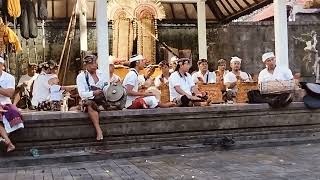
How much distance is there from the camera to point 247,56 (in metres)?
17.9

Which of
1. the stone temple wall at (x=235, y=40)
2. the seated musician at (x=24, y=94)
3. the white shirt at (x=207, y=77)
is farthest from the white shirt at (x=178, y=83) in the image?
the stone temple wall at (x=235, y=40)

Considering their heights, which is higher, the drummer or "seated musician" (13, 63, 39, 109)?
the drummer

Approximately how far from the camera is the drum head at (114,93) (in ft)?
29.0

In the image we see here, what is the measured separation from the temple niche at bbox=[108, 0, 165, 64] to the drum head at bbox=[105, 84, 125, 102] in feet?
20.6

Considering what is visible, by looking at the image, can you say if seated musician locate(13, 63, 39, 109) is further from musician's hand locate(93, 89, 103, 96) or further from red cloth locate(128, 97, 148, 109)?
musician's hand locate(93, 89, 103, 96)

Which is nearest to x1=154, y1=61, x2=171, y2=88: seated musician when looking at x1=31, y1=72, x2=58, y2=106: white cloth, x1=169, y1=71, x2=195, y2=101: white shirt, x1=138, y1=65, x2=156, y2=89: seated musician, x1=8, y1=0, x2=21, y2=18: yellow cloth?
x1=138, y1=65, x2=156, y2=89: seated musician

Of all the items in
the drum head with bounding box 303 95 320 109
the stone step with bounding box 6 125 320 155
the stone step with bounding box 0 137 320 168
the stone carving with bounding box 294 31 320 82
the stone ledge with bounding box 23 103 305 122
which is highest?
the stone carving with bounding box 294 31 320 82

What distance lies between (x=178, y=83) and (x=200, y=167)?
2.59 metres

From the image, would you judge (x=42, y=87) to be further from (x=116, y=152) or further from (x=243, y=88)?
(x=243, y=88)

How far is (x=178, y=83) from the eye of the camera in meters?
9.73

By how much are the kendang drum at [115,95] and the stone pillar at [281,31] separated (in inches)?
174

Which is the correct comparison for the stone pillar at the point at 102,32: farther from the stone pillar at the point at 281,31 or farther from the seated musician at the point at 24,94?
the stone pillar at the point at 281,31

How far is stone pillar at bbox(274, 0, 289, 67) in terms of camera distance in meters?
Result: 11.9

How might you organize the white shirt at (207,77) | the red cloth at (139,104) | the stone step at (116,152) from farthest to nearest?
the white shirt at (207,77) < the red cloth at (139,104) < the stone step at (116,152)
